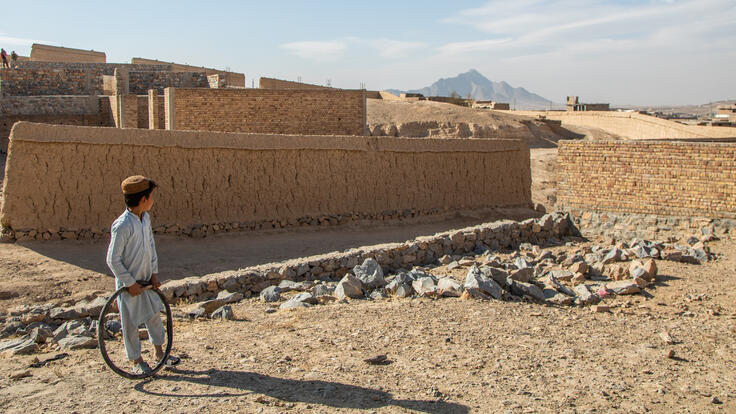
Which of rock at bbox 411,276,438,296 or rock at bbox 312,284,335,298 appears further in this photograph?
rock at bbox 312,284,335,298

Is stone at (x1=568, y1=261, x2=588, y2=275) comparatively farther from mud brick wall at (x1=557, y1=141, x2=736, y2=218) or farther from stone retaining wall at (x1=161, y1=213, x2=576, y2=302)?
mud brick wall at (x1=557, y1=141, x2=736, y2=218)

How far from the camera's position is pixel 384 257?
9320 mm

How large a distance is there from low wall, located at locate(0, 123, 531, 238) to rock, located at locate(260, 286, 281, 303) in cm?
422

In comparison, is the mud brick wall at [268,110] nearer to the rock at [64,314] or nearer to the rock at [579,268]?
the rock at [64,314]

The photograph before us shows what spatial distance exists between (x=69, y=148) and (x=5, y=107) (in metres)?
11.9

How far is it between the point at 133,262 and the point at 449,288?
3764 mm

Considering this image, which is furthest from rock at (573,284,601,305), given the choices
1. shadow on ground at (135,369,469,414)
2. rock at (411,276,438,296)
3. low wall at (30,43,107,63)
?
low wall at (30,43,107,63)

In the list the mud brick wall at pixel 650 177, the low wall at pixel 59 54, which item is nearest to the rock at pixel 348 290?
the mud brick wall at pixel 650 177

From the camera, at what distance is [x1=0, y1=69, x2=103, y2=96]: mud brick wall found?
22359 mm

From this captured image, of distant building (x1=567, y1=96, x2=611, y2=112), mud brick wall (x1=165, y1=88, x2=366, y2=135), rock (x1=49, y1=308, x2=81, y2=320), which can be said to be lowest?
rock (x1=49, y1=308, x2=81, y2=320)

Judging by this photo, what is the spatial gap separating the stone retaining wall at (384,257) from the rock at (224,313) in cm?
113

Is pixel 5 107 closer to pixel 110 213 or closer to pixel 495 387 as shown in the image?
pixel 110 213

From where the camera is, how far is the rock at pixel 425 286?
716 centimetres

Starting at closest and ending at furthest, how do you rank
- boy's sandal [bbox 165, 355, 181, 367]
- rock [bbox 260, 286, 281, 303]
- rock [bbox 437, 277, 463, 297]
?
boy's sandal [bbox 165, 355, 181, 367] < rock [bbox 437, 277, 463, 297] < rock [bbox 260, 286, 281, 303]
